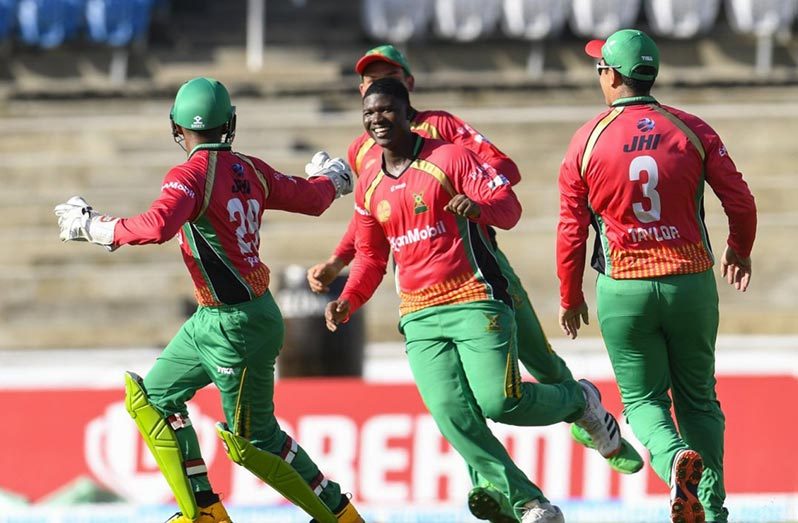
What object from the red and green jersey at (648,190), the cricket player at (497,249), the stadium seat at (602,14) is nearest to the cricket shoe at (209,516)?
the cricket player at (497,249)

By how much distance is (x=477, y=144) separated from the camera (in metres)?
8.70

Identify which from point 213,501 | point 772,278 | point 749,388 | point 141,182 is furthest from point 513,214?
point 141,182

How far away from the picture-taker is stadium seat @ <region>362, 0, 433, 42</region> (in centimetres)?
2320

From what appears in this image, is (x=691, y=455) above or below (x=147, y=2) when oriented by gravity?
below

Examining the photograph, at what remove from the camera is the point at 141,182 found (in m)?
Answer: 20.0

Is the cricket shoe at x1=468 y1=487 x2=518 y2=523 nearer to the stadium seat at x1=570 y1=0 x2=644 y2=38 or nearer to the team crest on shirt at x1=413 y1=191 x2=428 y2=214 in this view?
the team crest on shirt at x1=413 y1=191 x2=428 y2=214

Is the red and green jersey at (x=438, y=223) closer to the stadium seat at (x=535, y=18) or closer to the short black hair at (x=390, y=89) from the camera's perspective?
the short black hair at (x=390, y=89)

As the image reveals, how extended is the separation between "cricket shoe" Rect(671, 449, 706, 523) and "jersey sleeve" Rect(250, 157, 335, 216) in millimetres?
2264

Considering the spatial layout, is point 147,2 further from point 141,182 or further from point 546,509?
point 546,509

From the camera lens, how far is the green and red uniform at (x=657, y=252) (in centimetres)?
762

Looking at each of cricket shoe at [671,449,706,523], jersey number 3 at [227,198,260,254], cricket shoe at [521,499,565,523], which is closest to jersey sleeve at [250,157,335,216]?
jersey number 3 at [227,198,260,254]

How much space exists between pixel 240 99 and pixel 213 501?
14.4 meters

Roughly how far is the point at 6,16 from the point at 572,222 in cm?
1769

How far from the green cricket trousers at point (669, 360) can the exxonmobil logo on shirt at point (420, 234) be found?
857 mm
